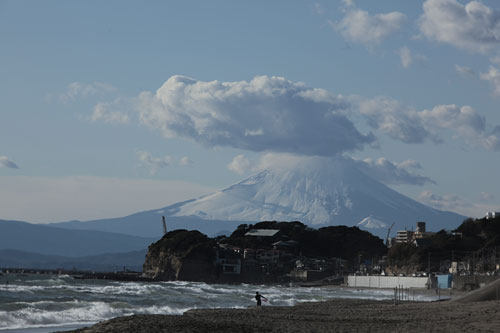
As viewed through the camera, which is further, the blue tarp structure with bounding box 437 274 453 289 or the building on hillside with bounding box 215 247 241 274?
the building on hillside with bounding box 215 247 241 274

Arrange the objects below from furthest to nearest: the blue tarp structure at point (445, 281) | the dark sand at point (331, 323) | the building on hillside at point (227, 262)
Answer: the building on hillside at point (227, 262) → the blue tarp structure at point (445, 281) → the dark sand at point (331, 323)

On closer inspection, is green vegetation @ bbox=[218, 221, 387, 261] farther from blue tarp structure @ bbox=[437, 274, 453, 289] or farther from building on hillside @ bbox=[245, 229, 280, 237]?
blue tarp structure @ bbox=[437, 274, 453, 289]

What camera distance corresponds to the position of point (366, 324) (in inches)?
1261

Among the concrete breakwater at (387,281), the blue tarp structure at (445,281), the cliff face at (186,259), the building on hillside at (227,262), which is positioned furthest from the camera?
the building on hillside at (227,262)

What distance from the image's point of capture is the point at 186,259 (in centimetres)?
14325

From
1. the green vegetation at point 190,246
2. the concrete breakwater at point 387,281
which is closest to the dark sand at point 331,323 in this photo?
the concrete breakwater at point 387,281

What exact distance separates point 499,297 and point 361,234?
13857 cm

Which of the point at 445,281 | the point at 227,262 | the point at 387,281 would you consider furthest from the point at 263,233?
the point at 445,281

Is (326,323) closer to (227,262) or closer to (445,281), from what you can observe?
(445,281)

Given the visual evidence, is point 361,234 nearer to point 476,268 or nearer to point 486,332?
point 476,268

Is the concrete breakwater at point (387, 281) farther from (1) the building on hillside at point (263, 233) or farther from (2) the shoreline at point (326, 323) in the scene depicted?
(2) the shoreline at point (326, 323)

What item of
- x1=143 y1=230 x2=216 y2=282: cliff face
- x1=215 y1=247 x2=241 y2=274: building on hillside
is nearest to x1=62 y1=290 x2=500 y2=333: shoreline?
x1=143 y1=230 x2=216 y2=282: cliff face

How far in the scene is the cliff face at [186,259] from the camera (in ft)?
468

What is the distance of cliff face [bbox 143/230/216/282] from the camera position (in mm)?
142750
